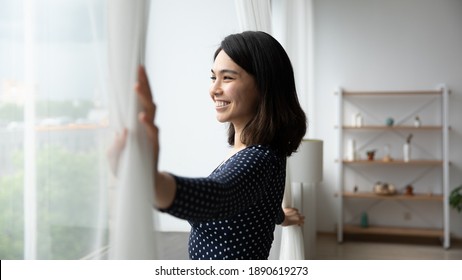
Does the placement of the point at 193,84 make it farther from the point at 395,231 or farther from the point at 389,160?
the point at 395,231

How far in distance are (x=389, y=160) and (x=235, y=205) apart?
4923 mm

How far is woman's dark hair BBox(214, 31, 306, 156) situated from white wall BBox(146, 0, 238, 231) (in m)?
2.17

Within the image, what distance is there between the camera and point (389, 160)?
558 centimetres

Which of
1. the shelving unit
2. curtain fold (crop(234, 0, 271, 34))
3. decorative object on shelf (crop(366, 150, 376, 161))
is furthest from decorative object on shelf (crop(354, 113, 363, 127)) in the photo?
curtain fold (crop(234, 0, 271, 34))

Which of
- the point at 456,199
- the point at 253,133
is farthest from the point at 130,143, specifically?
the point at 456,199

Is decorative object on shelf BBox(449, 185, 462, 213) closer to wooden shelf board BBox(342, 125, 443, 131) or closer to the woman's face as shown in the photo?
wooden shelf board BBox(342, 125, 443, 131)

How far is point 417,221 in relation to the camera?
5.83 metres

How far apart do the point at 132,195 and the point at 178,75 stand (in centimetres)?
260

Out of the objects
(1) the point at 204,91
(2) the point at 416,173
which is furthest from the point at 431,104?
(1) the point at 204,91

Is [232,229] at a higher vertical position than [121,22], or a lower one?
lower

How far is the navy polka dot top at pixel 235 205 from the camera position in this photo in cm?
89

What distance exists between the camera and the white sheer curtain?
42.6 inches

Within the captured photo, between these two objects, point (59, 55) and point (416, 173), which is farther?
point (416, 173)
